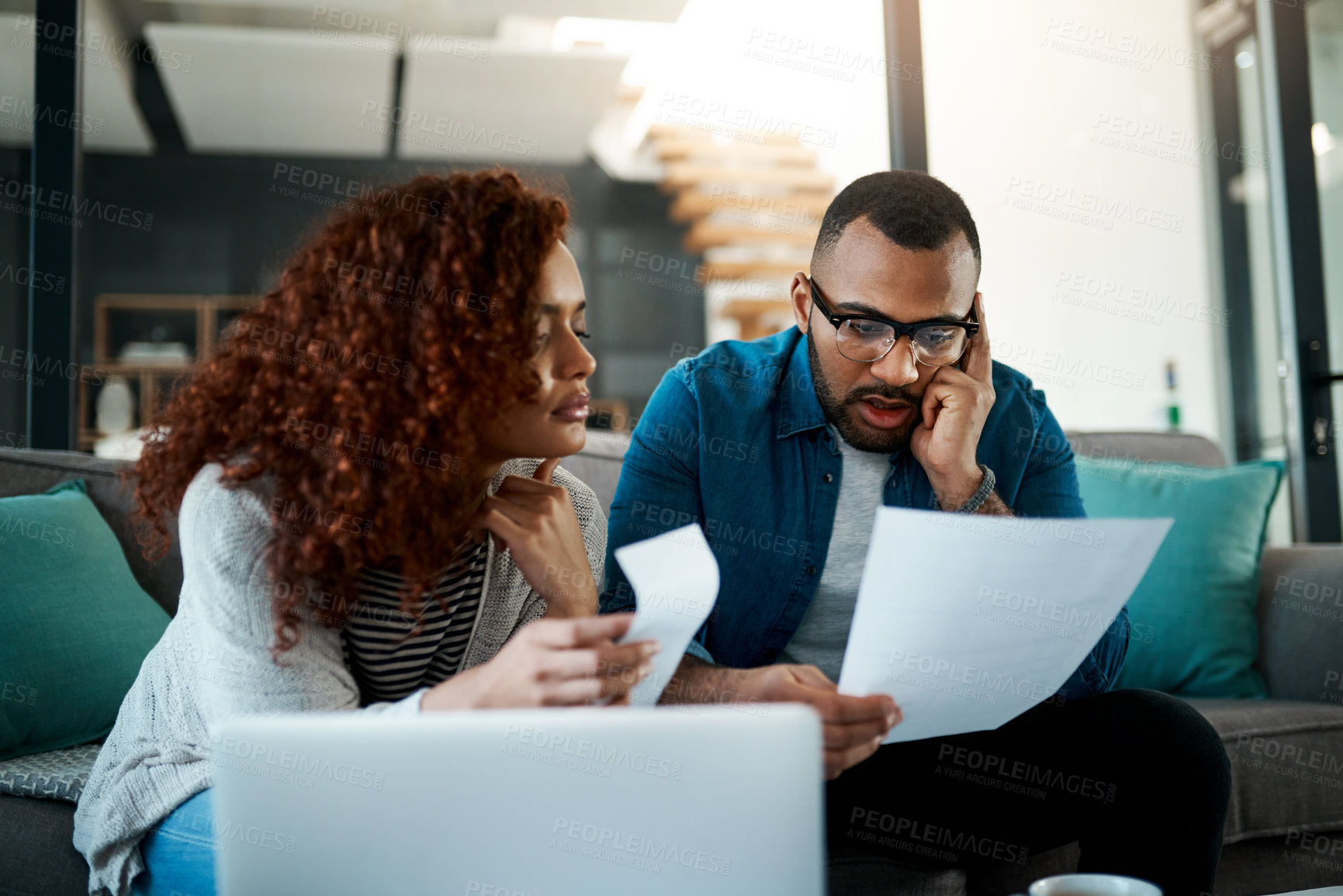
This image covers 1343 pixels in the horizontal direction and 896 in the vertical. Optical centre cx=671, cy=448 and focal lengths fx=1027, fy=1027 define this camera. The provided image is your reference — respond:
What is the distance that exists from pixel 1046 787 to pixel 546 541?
24.1 inches

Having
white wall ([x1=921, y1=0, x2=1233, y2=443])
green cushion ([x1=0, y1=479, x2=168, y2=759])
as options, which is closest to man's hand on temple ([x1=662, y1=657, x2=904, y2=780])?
green cushion ([x1=0, y1=479, x2=168, y2=759])

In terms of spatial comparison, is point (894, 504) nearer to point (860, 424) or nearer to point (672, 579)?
point (860, 424)

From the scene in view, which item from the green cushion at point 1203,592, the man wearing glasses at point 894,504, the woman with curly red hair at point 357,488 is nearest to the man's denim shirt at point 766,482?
the man wearing glasses at point 894,504

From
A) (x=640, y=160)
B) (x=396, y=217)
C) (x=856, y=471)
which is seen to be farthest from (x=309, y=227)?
(x=640, y=160)

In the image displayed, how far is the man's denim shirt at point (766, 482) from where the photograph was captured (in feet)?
4.27

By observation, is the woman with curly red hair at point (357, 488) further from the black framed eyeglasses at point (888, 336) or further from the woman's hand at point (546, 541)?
the black framed eyeglasses at point (888, 336)

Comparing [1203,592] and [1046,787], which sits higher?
[1203,592]

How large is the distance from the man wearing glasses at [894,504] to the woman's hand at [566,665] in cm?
27

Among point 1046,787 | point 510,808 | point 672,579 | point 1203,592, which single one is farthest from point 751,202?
point 510,808

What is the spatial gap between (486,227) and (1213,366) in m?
3.52

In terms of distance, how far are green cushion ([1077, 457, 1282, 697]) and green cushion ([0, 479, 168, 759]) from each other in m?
1.58

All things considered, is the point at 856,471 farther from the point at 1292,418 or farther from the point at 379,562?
the point at 1292,418

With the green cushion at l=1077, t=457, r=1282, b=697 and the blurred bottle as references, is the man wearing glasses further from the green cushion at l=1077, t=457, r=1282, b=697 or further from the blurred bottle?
the blurred bottle

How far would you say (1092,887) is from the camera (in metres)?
0.65
